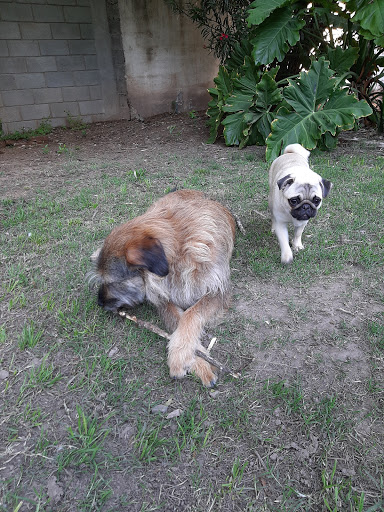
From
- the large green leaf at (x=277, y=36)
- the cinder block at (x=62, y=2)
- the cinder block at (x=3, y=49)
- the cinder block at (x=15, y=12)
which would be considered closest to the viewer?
the large green leaf at (x=277, y=36)

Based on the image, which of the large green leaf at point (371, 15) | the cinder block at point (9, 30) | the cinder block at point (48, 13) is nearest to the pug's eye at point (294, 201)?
the large green leaf at point (371, 15)

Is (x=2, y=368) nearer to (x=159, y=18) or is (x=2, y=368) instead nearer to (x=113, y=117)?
(x=113, y=117)

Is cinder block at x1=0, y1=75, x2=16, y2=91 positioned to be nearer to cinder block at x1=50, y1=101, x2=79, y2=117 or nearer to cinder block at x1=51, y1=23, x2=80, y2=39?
cinder block at x1=50, y1=101, x2=79, y2=117

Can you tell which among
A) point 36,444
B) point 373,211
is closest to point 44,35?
point 373,211

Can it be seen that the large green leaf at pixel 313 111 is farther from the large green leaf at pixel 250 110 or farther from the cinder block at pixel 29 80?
the cinder block at pixel 29 80

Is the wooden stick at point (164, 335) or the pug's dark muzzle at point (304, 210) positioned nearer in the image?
the wooden stick at point (164, 335)

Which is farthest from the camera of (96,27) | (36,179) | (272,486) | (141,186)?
(96,27)

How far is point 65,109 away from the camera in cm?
1012

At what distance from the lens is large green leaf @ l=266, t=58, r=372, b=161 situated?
20.8ft

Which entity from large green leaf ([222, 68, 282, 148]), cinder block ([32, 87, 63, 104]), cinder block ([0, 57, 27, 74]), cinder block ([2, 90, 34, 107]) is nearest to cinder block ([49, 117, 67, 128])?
cinder block ([32, 87, 63, 104])

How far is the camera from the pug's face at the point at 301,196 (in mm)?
3307

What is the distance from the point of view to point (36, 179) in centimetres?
629

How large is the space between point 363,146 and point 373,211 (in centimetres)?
363

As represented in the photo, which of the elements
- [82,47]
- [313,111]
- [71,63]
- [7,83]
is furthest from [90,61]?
[313,111]
